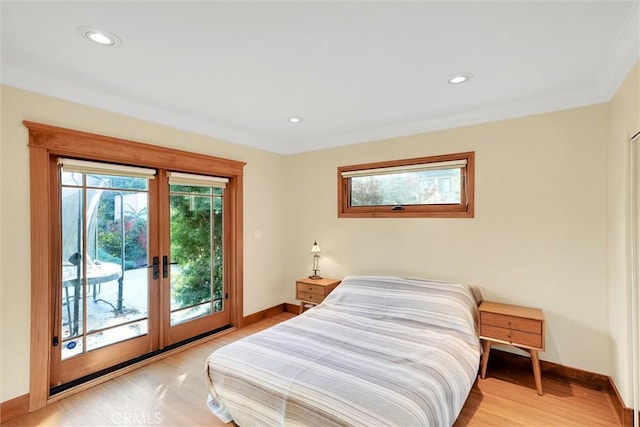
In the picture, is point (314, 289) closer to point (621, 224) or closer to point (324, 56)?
point (324, 56)

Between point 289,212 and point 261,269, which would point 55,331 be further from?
point 289,212

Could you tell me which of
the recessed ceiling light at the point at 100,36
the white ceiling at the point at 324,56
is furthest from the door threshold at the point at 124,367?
the recessed ceiling light at the point at 100,36

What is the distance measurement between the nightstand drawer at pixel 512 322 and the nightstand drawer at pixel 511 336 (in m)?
0.03

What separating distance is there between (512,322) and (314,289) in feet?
6.82

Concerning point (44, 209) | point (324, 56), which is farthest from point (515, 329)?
point (44, 209)

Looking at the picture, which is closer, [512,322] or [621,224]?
[621,224]

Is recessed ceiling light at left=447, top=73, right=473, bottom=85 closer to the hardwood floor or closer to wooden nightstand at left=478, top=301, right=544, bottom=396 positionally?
wooden nightstand at left=478, top=301, right=544, bottom=396

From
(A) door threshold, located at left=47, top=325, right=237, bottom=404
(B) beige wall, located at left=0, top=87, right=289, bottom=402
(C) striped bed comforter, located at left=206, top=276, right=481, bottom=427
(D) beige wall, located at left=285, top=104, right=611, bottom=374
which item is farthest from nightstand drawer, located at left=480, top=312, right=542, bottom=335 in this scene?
(B) beige wall, located at left=0, top=87, right=289, bottom=402

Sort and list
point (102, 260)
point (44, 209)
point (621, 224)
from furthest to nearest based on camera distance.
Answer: point (102, 260) → point (44, 209) → point (621, 224)

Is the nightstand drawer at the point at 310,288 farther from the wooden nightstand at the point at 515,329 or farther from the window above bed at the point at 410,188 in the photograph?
the wooden nightstand at the point at 515,329

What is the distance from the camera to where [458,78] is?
7.56ft

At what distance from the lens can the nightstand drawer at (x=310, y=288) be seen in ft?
12.0

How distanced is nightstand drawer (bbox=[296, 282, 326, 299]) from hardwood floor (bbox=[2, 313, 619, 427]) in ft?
4.81

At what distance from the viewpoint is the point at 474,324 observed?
264 centimetres
